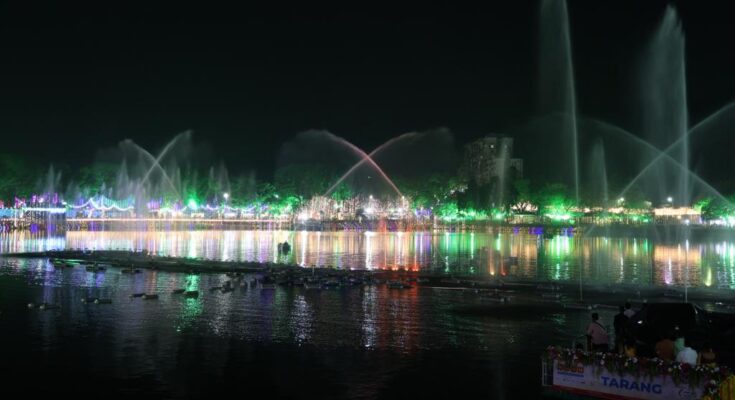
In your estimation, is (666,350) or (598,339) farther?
(598,339)

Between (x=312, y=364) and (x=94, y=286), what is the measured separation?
73.2 feet

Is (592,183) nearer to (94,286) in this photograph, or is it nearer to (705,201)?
(705,201)

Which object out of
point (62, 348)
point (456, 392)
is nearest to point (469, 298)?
point (456, 392)

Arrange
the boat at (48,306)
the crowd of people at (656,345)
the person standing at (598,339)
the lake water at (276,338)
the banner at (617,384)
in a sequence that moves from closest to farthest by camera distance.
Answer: the banner at (617,384) → the crowd of people at (656,345) → the person standing at (598,339) → the lake water at (276,338) → the boat at (48,306)

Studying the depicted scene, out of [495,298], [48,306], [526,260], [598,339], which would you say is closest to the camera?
[598,339]

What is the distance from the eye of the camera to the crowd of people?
1465 cm

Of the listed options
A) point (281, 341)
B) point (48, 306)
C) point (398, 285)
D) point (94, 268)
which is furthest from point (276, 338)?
point (94, 268)

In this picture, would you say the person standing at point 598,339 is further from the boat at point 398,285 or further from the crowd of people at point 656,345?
the boat at point 398,285

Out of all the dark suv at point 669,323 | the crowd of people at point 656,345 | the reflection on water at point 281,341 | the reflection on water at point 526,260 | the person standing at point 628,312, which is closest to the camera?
the crowd of people at point 656,345

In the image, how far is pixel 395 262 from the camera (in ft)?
179

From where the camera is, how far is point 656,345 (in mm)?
16719

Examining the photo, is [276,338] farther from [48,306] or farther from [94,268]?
[94,268]

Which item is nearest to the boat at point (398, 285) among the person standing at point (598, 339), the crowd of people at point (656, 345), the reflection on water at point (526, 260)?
the reflection on water at point (526, 260)

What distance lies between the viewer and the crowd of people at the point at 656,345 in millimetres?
14648
